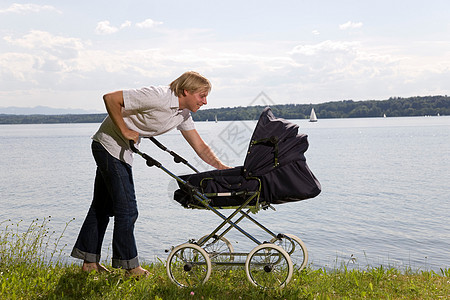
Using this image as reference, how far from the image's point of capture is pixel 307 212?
12.7 m

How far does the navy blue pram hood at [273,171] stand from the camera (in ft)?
13.8

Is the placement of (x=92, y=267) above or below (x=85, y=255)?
below

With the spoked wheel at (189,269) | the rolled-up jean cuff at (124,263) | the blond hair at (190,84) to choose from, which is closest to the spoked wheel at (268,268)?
the spoked wheel at (189,269)

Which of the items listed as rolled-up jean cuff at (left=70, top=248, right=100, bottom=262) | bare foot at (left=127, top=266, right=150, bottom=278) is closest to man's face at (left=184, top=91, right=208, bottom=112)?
bare foot at (left=127, top=266, right=150, bottom=278)

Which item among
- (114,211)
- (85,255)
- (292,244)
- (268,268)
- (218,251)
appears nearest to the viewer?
(268,268)

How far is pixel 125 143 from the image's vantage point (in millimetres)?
4465

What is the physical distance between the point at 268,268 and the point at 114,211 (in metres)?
1.36

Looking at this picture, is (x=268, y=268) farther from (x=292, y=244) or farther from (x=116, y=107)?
(x=116, y=107)

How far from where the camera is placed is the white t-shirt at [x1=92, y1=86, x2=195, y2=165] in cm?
417

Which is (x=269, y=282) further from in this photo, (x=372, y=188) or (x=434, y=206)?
(x=372, y=188)

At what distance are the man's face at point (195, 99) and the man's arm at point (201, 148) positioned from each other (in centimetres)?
46

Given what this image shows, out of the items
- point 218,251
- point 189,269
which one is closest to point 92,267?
point 189,269

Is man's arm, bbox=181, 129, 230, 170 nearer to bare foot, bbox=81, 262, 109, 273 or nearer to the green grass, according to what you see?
the green grass

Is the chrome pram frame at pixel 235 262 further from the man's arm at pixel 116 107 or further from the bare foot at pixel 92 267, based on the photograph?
the bare foot at pixel 92 267
